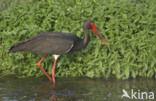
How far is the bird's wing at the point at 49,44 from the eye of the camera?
7.26m

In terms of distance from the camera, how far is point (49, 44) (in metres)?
7.32

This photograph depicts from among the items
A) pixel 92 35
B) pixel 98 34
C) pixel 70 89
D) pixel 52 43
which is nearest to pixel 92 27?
pixel 98 34

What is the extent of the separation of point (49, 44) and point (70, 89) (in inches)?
40.5

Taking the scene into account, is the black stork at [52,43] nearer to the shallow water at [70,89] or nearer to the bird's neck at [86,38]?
the bird's neck at [86,38]

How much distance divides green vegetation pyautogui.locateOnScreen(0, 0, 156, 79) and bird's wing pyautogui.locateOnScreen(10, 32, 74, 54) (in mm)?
481

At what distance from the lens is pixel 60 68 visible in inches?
307

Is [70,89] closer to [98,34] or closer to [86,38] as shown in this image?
[86,38]

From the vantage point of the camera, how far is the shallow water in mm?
6441

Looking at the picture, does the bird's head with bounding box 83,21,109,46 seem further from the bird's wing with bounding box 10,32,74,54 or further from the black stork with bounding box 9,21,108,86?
the bird's wing with bounding box 10,32,74,54

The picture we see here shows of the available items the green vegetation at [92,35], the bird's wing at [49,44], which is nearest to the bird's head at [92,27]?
the green vegetation at [92,35]

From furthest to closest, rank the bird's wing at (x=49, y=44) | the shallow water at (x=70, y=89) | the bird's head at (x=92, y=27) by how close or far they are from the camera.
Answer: the bird's head at (x=92, y=27), the bird's wing at (x=49, y=44), the shallow water at (x=70, y=89)

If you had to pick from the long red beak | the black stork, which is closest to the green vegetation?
the long red beak

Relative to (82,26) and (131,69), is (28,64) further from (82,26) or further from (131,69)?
(131,69)

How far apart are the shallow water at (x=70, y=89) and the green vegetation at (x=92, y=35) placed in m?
0.21
